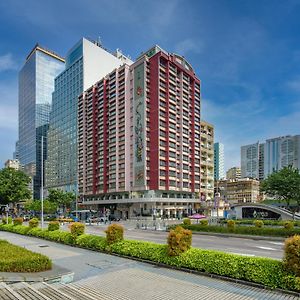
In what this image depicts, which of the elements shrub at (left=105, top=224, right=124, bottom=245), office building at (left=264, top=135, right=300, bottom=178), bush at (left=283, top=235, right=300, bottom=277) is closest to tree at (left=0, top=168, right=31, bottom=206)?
shrub at (left=105, top=224, right=124, bottom=245)

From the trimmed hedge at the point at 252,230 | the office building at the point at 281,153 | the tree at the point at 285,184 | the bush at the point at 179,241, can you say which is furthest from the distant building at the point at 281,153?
the bush at the point at 179,241

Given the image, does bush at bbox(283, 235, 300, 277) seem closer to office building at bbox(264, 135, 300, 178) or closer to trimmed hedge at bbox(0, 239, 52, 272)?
trimmed hedge at bbox(0, 239, 52, 272)

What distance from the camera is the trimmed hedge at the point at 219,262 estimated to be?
11977 mm

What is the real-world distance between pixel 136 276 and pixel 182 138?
8708 centimetres

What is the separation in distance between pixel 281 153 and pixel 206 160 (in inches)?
3183

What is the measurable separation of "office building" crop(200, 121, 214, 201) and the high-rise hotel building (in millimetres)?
10964

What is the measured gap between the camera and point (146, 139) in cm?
8988

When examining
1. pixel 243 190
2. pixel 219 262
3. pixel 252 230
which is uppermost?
pixel 219 262

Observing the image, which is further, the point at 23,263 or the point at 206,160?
the point at 206,160

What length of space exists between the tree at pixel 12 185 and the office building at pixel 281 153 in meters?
136

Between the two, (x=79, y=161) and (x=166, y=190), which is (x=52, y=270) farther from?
(x=79, y=161)

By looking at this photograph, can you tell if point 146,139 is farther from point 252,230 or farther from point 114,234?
point 114,234

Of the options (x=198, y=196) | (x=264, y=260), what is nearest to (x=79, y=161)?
(x=198, y=196)

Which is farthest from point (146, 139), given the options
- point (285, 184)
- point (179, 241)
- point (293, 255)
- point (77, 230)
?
point (293, 255)
